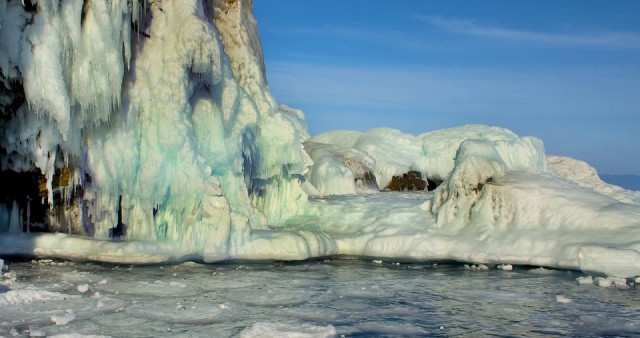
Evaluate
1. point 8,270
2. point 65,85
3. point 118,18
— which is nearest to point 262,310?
point 8,270

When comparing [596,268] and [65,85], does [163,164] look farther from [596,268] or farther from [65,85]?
[596,268]

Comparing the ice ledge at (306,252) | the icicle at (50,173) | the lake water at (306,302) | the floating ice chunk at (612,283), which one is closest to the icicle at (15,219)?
the ice ledge at (306,252)

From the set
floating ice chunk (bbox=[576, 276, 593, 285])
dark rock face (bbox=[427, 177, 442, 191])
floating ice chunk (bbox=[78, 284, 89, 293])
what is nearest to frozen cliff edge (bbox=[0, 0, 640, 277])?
floating ice chunk (bbox=[576, 276, 593, 285])

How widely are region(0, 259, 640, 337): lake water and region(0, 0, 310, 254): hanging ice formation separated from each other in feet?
4.37

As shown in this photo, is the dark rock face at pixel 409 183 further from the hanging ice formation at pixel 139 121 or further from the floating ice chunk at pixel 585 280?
the floating ice chunk at pixel 585 280

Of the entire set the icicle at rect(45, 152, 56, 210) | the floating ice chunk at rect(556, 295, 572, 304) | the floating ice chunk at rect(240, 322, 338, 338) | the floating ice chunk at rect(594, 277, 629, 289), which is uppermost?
the icicle at rect(45, 152, 56, 210)

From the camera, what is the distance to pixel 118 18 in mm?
11703

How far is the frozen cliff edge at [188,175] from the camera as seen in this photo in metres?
11.2

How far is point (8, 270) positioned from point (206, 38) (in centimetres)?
503

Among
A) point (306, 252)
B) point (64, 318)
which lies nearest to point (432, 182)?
point (306, 252)

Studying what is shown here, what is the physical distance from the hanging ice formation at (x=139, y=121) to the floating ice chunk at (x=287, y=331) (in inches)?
186

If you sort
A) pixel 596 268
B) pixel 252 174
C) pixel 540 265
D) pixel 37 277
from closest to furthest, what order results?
pixel 37 277 → pixel 596 268 → pixel 540 265 → pixel 252 174

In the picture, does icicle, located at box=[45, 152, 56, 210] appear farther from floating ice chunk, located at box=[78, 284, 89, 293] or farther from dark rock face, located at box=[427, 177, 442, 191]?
dark rock face, located at box=[427, 177, 442, 191]

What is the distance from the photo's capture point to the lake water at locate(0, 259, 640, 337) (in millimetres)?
7696
